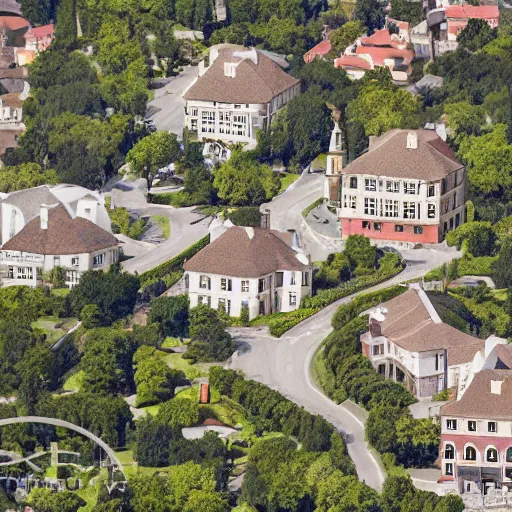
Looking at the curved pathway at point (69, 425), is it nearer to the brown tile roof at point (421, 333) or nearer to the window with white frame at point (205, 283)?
the brown tile roof at point (421, 333)

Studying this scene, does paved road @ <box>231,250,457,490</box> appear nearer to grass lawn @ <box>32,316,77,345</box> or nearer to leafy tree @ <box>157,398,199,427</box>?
leafy tree @ <box>157,398,199,427</box>

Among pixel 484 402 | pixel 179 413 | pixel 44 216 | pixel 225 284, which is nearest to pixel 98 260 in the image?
pixel 44 216

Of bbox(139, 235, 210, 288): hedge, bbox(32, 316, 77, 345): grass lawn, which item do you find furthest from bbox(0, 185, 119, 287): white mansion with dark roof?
bbox(32, 316, 77, 345): grass lawn

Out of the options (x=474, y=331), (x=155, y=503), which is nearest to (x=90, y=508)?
(x=155, y=503)

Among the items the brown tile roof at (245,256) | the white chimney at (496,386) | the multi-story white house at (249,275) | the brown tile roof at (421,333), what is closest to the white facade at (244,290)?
the multi-story white house at (249,275)

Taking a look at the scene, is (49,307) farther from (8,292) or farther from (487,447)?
(487,447)
